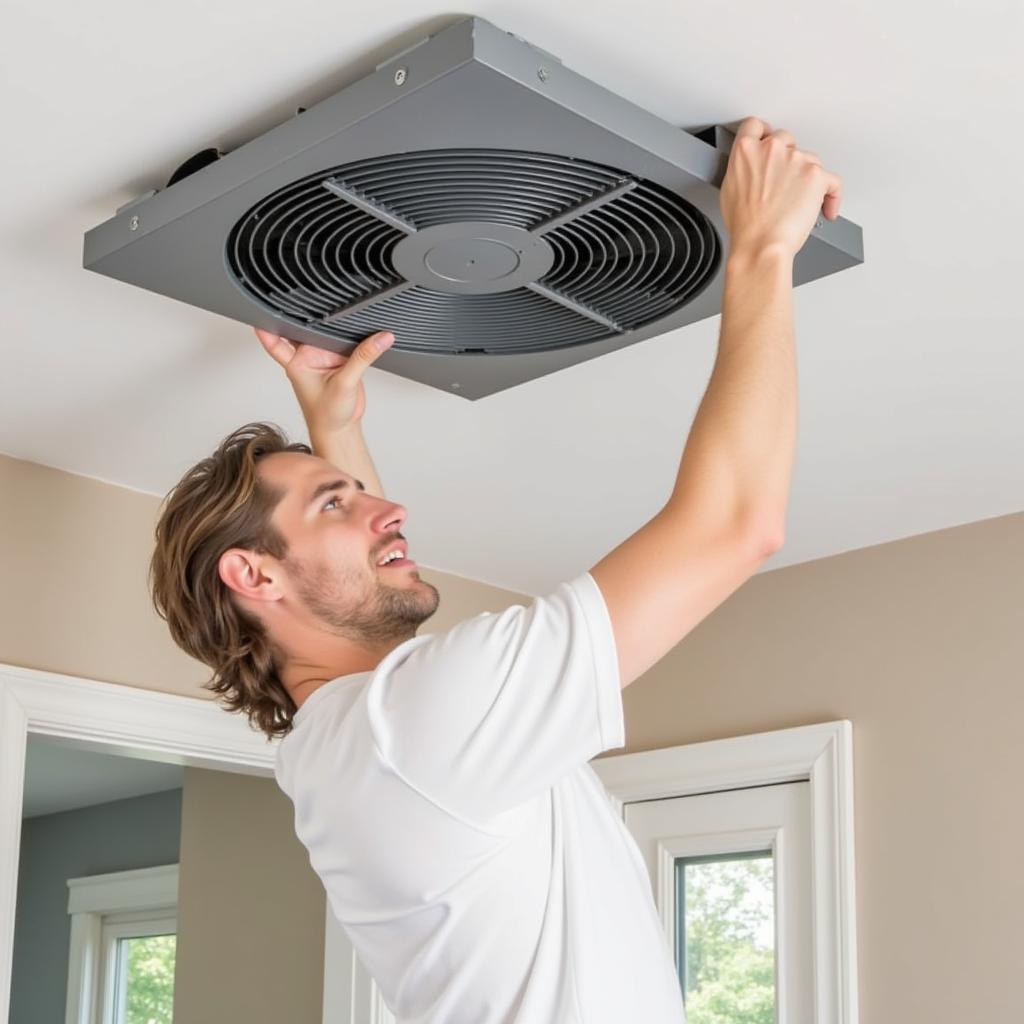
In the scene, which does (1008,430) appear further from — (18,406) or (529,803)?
(18,406)

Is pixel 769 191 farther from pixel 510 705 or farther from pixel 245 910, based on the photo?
pixel 245 910

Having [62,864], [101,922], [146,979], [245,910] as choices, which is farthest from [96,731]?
[62,864]

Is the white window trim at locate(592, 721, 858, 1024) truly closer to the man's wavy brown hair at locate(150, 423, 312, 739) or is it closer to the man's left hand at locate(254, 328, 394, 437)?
the man's left hand at locate(254, 328, 394, 437)

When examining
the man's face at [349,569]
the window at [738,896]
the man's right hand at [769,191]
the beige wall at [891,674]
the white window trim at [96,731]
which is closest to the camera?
the man's right hand at [769,191]

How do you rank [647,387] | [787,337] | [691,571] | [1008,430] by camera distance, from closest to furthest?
[691,571] → [787,337] → [647,387] → [1008,430]

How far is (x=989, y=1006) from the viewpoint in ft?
9.12

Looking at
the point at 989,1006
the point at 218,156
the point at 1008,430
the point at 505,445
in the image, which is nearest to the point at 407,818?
the point at 218,156

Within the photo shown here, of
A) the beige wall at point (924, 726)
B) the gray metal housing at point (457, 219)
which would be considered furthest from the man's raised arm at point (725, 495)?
the beige wall at point (924, 726)

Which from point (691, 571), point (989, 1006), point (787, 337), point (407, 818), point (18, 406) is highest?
point (18, 406)

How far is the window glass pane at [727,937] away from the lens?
3.20 m

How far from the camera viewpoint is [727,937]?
10.7 ft

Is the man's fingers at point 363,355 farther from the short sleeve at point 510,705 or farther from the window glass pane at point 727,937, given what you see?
the window glass pane at point 727,937

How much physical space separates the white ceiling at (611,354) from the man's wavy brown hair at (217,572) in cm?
38

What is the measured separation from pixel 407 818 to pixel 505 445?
1.36m
